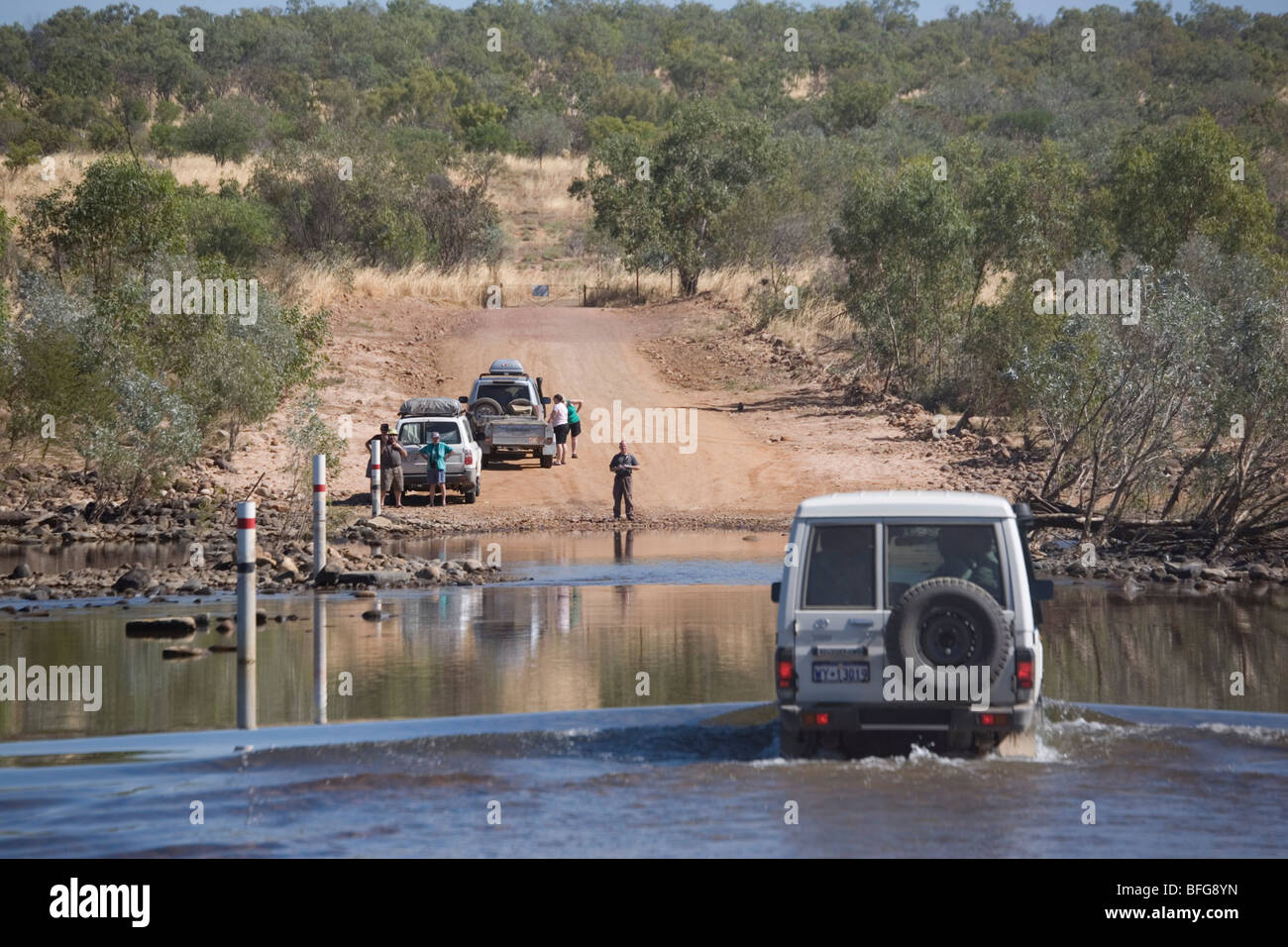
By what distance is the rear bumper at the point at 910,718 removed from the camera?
9.66m

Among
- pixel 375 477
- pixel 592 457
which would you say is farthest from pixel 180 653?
pixel 592 457

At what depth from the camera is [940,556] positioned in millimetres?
10148

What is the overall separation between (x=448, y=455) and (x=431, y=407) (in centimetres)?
373

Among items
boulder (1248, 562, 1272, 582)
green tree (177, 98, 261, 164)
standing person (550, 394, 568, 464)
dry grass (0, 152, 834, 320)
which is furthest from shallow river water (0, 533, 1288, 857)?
green tree (177, 98, 261, 164)

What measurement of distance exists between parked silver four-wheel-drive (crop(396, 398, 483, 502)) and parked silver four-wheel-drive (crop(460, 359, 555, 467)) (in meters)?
2.64

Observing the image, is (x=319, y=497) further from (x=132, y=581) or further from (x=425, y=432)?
(x=425, y=432)

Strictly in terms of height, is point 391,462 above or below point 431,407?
below

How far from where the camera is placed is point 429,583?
20594 millimetres

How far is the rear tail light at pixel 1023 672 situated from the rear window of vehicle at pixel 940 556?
428 mm

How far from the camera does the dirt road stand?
30438 millimetres

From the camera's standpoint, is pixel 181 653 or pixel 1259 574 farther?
pixel 1259 574

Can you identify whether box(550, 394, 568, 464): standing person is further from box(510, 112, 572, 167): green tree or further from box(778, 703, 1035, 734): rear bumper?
box(510, 112, 572, 167): green tree

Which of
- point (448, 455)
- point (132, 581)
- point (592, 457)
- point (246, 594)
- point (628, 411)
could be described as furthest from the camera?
point (628, 411)
